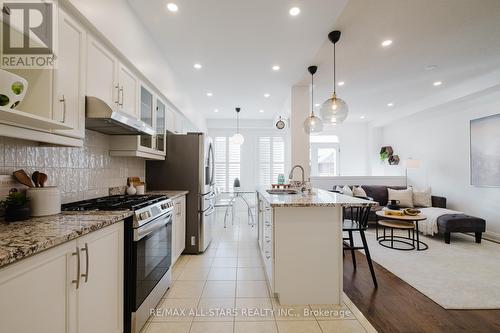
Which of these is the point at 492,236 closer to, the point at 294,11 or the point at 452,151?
the point at 452,151

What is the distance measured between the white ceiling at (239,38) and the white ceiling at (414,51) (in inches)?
12.1

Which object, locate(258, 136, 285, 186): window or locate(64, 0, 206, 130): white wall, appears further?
locate(258, 136, 285, 186): window

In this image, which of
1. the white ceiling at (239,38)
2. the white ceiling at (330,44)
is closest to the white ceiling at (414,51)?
the white ceiling at (330,44)

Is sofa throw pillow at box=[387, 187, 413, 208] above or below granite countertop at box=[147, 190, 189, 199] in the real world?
below

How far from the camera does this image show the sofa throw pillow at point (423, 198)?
5037 mm

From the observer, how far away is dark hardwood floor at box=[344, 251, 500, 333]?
71.4 inches

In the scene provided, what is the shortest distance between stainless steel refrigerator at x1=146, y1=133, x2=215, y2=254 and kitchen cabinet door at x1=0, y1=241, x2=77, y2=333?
2230 mm

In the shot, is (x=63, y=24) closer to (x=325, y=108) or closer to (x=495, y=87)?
(x=325, y=108)

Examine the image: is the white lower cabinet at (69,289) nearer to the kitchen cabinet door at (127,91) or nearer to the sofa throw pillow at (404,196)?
the kitchen cabinet door at (127,91)

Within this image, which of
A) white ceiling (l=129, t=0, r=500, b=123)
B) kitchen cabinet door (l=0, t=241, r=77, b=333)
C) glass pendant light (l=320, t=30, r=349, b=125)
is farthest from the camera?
glass pendant light (l=320, t=30, r=349, b=125)

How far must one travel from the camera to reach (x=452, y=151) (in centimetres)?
496

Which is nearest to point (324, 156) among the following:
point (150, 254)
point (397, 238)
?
point (397, 238)

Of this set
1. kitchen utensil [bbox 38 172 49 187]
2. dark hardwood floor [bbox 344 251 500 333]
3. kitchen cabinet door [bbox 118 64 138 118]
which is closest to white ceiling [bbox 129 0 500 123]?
kitchen cabinet door [bbox 118 64 138 118]

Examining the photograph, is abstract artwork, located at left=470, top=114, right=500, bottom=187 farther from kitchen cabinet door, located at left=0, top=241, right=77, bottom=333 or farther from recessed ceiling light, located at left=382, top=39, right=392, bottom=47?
kitchen cabinet door, located at left=0, top=241, right=77, bottom=333
